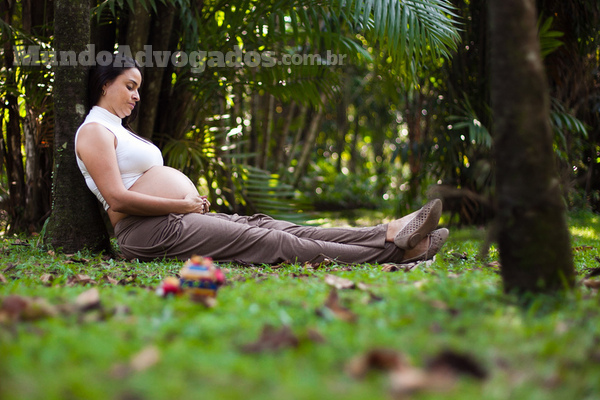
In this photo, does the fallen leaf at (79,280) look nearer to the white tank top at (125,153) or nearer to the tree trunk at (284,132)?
the white tank top at (125,153)

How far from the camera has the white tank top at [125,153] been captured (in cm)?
292

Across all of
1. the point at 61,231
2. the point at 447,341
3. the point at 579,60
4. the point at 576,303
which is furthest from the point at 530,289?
the point at 579,60

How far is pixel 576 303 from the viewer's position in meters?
1.47

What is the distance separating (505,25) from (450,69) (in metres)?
3.91

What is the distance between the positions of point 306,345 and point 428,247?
183 cm

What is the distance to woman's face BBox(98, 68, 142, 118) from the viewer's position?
304 centimetres

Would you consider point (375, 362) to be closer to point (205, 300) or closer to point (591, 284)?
point (205, 300)

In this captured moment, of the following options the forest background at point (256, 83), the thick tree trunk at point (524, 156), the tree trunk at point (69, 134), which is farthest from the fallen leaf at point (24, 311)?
the forest background at point (256, 83)

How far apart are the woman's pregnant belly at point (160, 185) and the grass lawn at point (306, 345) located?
3.89 feet

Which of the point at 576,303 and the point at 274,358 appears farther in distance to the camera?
the point at 576,303

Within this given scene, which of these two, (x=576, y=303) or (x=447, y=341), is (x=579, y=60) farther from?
(x=447, y=341)

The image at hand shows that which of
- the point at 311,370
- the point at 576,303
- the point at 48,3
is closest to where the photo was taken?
the point at 311,370

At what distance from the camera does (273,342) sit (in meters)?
1.14

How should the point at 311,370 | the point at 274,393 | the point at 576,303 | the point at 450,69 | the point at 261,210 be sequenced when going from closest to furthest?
the point at 274,393 → the point at 311,370 → the point at 576,303 → the point at 261,210 → the point at 450,69
